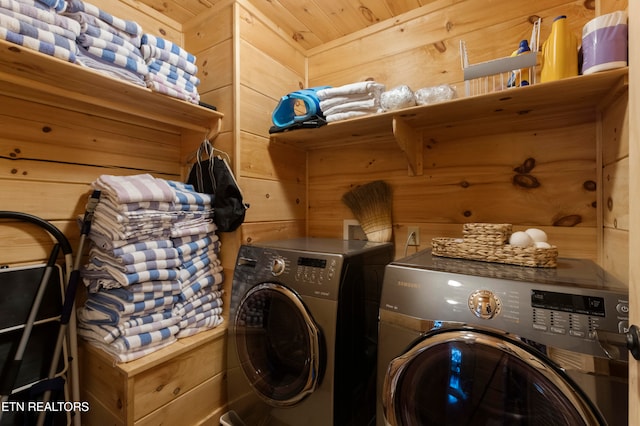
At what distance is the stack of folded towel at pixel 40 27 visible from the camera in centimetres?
88

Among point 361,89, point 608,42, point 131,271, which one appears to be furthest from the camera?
point 361,89

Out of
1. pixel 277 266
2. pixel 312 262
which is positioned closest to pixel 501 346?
pixel 312 262

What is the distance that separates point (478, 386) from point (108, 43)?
169 centimetres

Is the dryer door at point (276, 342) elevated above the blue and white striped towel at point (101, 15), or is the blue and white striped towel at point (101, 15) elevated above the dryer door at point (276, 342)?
the blue and white striped towel at point (101, 15)

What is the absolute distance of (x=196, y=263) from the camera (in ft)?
4.39

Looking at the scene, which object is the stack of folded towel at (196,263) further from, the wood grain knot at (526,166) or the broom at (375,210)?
the wood grain knot at (526,166)

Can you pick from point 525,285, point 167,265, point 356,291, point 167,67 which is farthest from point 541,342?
point 167,67

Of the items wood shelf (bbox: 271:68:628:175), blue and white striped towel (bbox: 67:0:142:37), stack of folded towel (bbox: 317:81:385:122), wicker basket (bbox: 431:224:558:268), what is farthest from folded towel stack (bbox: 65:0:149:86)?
wicker basket (bbox: 431:224:558:268)

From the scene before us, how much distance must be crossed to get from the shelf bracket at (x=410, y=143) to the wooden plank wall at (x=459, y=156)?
1.5 inches

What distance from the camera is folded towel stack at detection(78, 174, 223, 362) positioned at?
1.09 meters

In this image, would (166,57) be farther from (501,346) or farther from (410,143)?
(501,346)

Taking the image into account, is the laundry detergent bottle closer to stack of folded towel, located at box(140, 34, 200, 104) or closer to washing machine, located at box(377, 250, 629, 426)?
washing machine, located at box(377, 250, 629, 426)

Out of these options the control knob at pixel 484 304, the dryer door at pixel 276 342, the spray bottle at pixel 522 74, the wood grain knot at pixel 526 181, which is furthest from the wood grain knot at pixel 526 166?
the dryer door at pixel 276 342

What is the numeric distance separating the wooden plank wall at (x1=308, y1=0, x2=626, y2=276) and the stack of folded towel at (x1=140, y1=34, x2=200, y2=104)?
83 centimetres
